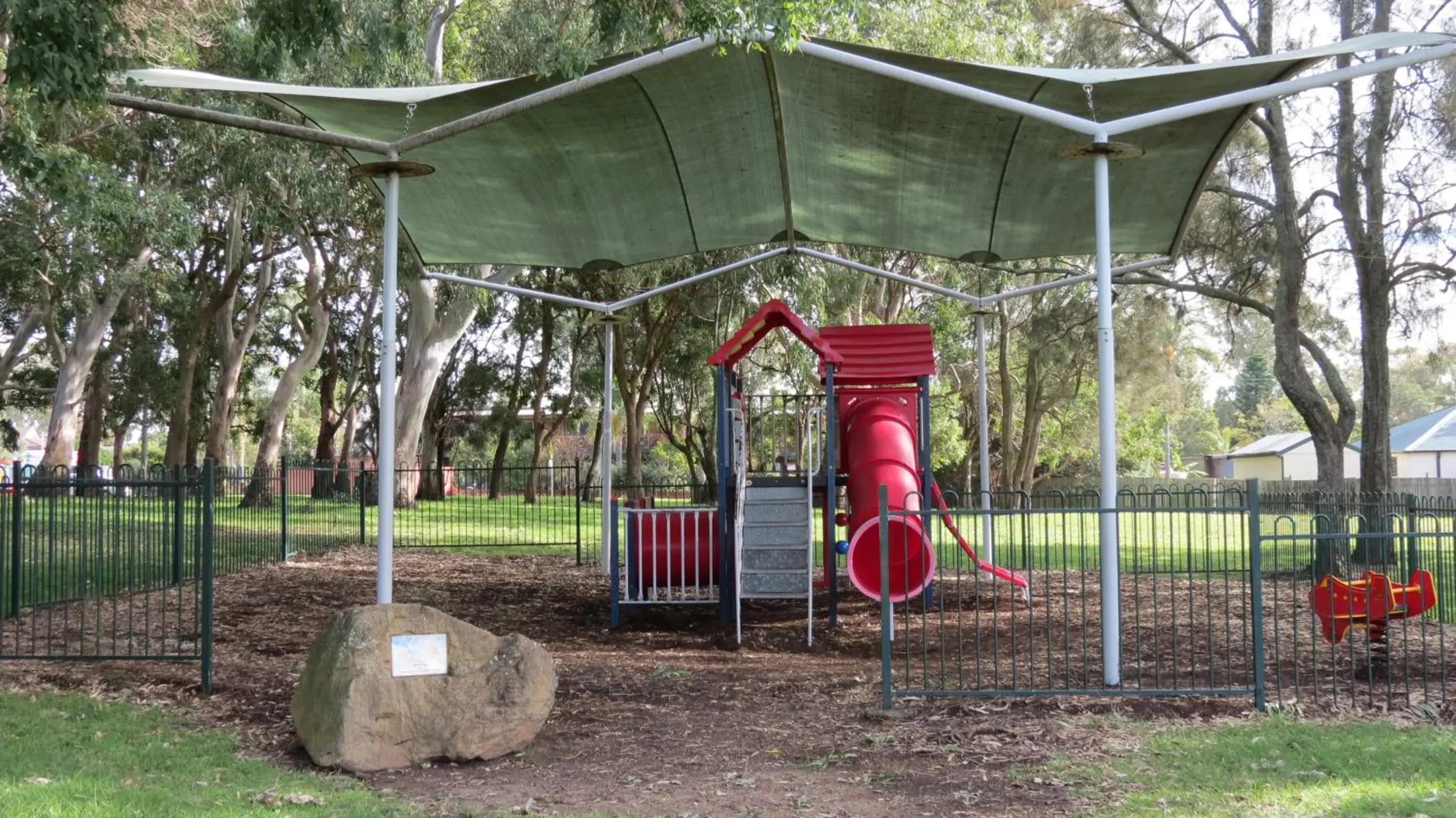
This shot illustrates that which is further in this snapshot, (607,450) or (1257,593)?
(607,450)

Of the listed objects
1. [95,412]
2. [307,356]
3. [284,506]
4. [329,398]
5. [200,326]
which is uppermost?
[200,326]

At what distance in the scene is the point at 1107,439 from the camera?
778cm

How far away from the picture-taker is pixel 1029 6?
23719mm

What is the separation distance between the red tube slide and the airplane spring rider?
0.06ft

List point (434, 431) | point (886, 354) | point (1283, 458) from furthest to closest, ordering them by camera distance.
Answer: point (1283, 458), point (434, 431), point (886, 354)

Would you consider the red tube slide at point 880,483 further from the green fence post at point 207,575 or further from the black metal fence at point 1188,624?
the green fence post at point 207,575

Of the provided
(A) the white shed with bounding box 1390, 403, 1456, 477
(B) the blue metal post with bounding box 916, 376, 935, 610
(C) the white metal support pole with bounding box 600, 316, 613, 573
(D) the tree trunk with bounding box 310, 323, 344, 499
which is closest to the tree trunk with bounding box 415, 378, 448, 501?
(D) the tree trunk with bounding box 310, 323, 344, 499

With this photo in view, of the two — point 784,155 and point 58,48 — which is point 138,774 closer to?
point 58,48

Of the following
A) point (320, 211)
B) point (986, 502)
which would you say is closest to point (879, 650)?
point (986, 502)

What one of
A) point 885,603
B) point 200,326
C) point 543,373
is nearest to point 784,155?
point 885,603

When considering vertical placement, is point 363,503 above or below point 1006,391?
below

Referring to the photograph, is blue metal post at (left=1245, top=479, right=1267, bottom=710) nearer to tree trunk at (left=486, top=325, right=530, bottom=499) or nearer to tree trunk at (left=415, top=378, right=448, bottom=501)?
tree trunk at (left=486, top=325, right=530, bottom=499)

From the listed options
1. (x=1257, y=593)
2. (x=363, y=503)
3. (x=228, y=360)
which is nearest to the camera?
(x=1257, y=593)

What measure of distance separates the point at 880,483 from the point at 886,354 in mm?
2210
